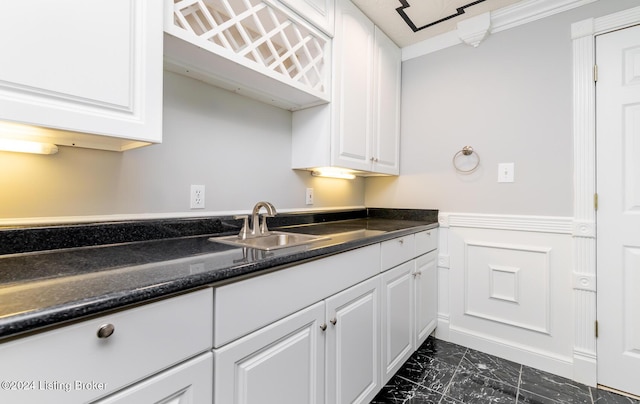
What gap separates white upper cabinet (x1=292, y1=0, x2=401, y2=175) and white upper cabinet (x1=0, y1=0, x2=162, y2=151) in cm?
96

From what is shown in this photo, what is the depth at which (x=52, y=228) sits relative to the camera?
973mm

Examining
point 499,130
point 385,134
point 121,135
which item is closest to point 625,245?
point 499,130

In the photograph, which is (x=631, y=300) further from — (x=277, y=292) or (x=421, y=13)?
(x=421, y=13)

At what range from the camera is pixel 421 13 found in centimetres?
196

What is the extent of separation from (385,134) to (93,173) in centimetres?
180

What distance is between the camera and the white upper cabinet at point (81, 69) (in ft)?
2.31

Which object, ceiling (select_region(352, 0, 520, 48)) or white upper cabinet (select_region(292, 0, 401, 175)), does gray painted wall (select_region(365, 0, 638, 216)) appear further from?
white upper cabinet (select_region(292, 0, 401, 175))

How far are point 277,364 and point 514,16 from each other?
2.49 metres

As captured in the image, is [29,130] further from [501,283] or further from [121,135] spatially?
[501,283]

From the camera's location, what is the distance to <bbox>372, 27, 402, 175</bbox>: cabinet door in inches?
82.4

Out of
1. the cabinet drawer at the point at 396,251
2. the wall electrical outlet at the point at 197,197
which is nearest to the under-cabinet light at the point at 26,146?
the wall electrical outlet at the point at 197,197

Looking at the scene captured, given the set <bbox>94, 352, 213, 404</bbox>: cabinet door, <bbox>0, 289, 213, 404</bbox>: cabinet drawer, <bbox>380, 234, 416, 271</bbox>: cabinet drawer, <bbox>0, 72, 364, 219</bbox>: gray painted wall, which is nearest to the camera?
<bbox>0, 289, 213, 404</bbox>: cabinet drawer

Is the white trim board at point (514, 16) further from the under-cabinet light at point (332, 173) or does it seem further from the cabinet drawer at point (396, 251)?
the cabinet drawer at point (396, 251)

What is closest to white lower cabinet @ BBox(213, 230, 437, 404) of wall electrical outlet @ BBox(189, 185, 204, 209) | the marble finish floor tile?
the marble finish floor tile
